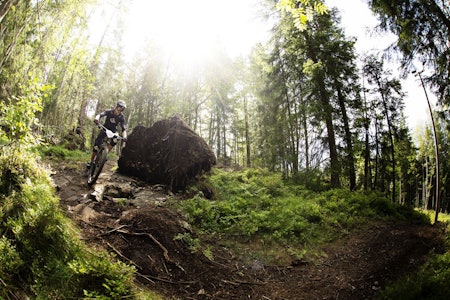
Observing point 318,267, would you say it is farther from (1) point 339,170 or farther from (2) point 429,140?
(2) point 429,140

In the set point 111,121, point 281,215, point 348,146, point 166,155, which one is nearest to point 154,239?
point 111,121

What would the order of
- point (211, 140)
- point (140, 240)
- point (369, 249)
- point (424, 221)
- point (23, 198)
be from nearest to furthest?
1. point (23, 198)
2. point (140, 240)
3. point (369, 249)
4. point (424, 221)
5. point (211, 140)

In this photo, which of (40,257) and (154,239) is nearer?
(40,257)

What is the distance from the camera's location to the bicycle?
23.6 feet

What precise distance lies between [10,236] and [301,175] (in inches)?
494

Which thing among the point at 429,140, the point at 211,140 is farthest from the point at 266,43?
the point at 429,140

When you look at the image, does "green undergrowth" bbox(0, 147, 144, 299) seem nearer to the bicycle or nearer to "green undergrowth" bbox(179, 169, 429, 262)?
the bicycle

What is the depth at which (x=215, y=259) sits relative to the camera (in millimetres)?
5609

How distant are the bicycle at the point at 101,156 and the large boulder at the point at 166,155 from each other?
228 centimetres

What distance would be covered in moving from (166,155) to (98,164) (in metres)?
2.68

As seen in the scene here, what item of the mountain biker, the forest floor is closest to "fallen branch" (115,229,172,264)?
the forest floor

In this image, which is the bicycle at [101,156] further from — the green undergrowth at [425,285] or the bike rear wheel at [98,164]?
the green undergrowth at [425,285]

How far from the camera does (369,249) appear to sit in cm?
669

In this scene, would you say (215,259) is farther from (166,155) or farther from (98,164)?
(166,155)
